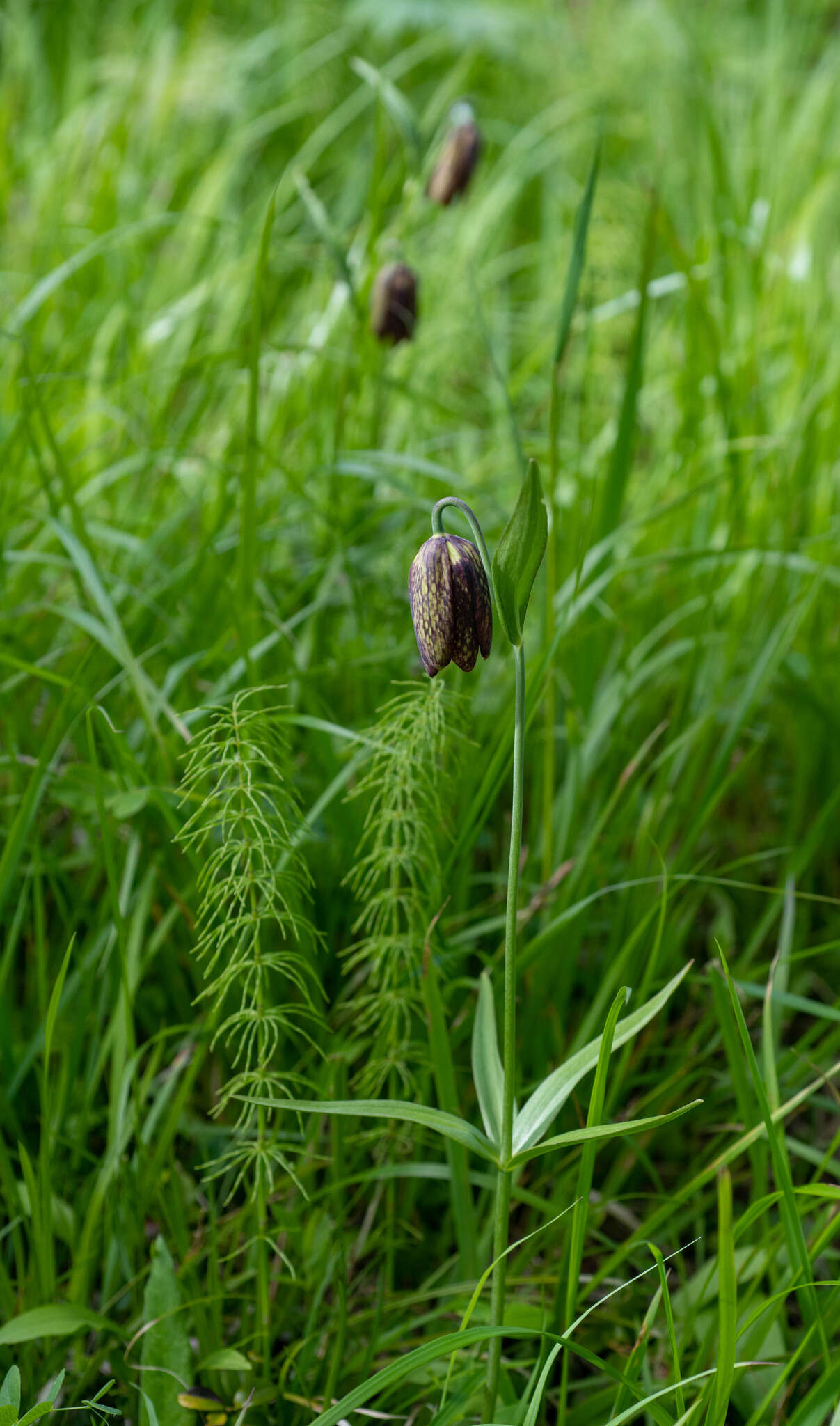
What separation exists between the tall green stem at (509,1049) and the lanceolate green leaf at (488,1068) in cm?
3

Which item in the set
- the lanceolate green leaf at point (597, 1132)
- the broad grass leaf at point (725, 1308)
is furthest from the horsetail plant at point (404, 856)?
the broad grass leaf at point (725, 1308)

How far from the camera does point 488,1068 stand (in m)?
0.94

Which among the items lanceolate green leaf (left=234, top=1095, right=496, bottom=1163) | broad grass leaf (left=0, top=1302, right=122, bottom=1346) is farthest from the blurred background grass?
lanceolate green leaf (left=234, top=1095, right=496, bottom=1163)

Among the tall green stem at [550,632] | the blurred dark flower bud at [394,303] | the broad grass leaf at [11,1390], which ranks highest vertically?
the blurred dark flower bud at [394,303]

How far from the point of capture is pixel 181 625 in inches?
58.5

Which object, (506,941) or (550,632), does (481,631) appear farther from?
(550,632)

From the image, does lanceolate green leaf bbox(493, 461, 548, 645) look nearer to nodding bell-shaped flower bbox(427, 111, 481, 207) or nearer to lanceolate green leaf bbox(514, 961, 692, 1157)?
lanceolate green leaf bbox(514, 961, 692, 1157)

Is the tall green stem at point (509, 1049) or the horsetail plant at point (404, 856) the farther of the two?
the horsetail plant at point (404, 856)

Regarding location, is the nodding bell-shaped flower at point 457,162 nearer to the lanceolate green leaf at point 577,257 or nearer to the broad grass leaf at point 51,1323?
the lanceolate green leaf at point 577,257

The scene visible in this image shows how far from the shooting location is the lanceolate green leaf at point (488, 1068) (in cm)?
91

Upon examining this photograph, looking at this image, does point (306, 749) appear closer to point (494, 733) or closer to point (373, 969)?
point (494, 733)

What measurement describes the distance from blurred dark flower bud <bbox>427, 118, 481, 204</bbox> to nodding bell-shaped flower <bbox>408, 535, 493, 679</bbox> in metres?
1.15

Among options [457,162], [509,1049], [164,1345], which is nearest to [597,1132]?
[509,1049]

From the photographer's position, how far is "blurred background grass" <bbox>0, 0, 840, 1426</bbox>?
3.51 ft
